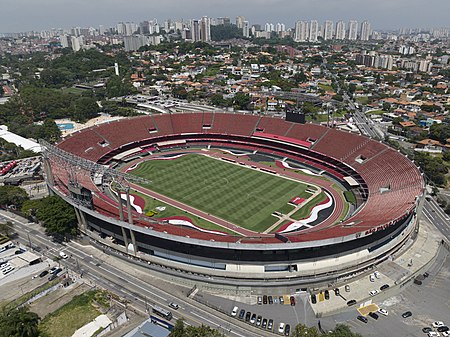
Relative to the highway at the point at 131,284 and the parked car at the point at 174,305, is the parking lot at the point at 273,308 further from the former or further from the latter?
the parked car at the point at 174,305

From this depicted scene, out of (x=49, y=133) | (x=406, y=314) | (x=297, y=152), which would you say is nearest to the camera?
(x=406, y=314)


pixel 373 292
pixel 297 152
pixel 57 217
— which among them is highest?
pixel 57 217

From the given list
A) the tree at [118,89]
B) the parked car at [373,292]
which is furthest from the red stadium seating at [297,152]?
the tree at [118,89]

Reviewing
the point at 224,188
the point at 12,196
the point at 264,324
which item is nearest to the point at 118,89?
the point at 12,196

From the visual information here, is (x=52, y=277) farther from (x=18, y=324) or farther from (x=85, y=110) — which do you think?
(x=85, y=110)

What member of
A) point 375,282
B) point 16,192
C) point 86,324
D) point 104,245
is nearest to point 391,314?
point 375,282

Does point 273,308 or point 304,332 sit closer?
point 304,332

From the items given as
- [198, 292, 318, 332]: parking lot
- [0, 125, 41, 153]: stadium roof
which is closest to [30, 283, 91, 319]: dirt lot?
[198, 292, 318, 332]: parking lot
